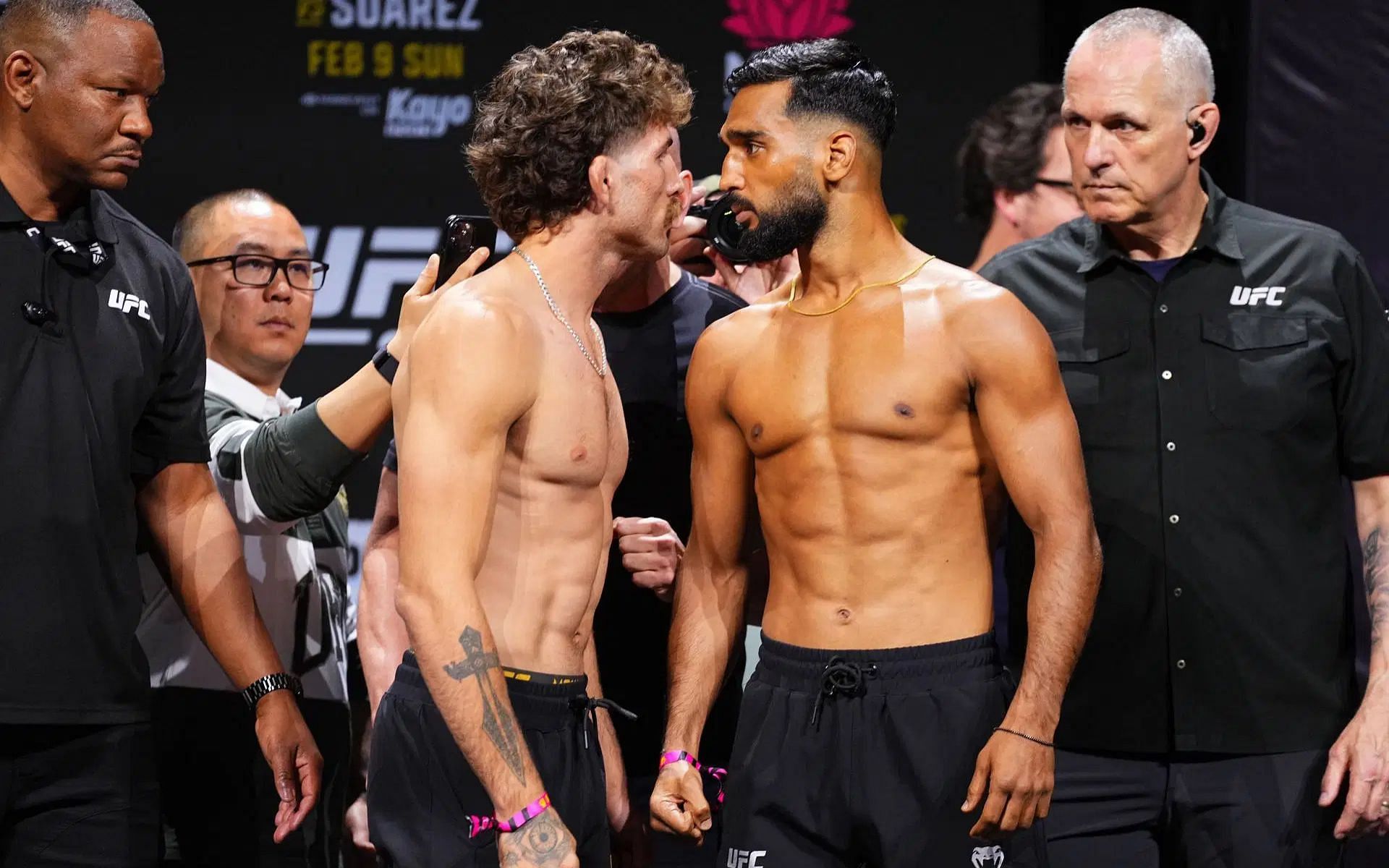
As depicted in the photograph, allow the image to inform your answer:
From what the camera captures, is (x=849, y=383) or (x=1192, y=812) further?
(x=1192, y=812)

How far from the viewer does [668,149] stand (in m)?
2.77

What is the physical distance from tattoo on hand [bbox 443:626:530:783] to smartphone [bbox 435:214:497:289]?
3.27 feet

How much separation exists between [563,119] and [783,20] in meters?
2.79

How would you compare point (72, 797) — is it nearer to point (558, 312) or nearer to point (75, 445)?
point (75, 445)

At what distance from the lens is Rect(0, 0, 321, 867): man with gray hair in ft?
8.66

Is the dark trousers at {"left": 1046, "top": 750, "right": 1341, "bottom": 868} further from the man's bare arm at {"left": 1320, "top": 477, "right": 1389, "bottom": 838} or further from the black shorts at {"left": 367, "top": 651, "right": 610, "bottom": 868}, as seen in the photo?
the black shorts at {"left": 367, "top": 651, "right": 610, "bottom": 868}

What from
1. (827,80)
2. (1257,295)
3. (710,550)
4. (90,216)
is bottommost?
(710,550)

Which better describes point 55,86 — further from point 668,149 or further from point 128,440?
point 668,149

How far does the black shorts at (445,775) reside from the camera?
2.42 meters

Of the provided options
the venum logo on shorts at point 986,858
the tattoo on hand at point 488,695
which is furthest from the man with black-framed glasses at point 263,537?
the venum logo on shorts at point 986,858

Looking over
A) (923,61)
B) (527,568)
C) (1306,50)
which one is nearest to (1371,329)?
(1306,50)

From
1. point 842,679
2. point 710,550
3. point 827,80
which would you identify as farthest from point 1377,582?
point 827,80

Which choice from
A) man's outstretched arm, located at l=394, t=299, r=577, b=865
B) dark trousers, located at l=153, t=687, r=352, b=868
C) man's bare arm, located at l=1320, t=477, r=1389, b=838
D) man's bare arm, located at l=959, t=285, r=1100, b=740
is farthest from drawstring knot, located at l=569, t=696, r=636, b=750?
man's bare arm, located at l=1320, t=477, r=1389, b=838

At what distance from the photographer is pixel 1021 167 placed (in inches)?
190
